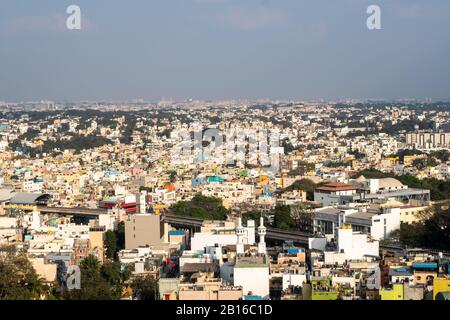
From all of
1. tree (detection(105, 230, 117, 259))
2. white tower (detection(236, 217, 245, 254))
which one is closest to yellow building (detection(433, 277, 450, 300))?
white tower (detection(236, 217, 245, 254))

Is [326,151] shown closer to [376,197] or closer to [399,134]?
[399,134]

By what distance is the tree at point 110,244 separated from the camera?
1411 cm

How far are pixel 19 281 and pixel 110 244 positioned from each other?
454cm

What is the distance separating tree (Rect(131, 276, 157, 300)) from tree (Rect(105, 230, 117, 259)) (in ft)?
10.5

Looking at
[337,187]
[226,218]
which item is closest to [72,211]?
[226,218]

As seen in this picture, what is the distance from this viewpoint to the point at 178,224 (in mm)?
17422

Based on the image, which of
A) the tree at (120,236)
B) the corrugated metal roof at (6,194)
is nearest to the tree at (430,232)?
the tree at (120,236)

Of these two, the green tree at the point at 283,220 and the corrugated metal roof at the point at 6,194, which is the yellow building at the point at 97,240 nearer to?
the green tree at the point at 283,220

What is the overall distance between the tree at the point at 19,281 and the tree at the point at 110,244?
329 cm

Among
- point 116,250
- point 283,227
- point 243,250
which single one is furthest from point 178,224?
point 243,250

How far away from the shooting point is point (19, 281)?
10.0 metres

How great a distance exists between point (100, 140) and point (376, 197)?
2644cm

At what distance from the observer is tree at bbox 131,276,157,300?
33.6ft

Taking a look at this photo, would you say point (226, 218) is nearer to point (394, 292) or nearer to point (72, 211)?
point (72, 211)
